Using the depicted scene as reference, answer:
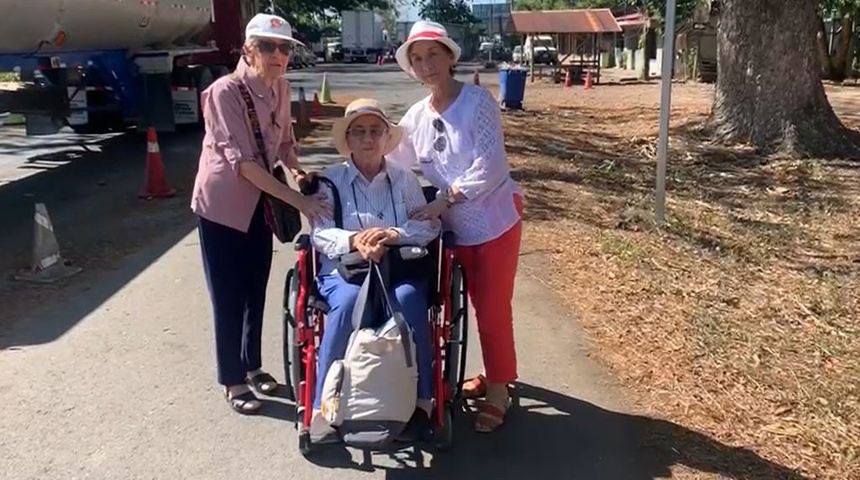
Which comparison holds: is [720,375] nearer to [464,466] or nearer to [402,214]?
[464,466]

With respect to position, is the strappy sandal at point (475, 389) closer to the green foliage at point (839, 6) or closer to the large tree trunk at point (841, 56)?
the green foliage at point (839, 6)

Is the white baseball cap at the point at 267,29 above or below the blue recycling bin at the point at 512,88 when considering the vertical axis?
above

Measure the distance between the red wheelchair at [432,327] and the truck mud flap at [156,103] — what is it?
428 inches

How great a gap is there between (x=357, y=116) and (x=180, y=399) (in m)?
1.74

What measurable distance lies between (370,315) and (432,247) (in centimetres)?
48

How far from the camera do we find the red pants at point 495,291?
4.01 m

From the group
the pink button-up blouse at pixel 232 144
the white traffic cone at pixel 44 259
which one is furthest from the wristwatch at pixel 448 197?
the white traffic cone at pixel 44 259

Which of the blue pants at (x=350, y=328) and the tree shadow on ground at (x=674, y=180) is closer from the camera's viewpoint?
the blue pants at (x=350, y=328)

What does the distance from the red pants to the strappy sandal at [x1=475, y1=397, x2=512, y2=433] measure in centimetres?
12

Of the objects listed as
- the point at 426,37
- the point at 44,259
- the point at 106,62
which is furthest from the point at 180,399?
the point at 106,62

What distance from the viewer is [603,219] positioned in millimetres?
8383

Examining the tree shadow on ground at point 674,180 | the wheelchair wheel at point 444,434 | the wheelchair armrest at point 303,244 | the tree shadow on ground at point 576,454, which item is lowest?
the tree shadow on ground at point 576,454

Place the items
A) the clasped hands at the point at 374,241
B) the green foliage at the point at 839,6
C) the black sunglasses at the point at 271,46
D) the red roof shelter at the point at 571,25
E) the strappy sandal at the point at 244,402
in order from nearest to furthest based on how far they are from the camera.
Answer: the clasped hands at the point at 374,241 < the black sunglasses at the point at 271,46 < the strappy sandal at the point at 244,402 < the green foliage at the point at 839,6 < the red roof shelter at the point at 571,25

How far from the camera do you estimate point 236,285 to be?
4250 mm
